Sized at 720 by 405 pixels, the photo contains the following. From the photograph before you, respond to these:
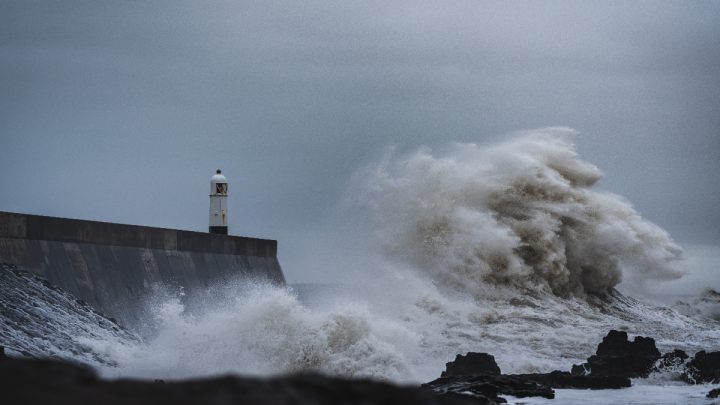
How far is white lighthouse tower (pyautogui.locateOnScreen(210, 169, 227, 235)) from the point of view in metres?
17.2

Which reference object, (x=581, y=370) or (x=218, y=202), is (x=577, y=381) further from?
(x=218, y=202)

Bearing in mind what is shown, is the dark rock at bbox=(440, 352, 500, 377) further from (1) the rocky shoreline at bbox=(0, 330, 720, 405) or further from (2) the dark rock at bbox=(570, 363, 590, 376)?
(1) the rocky shoreline at bbox=(0, 330, 720, 405)

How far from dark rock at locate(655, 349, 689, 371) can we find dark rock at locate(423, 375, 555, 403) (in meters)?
3.02

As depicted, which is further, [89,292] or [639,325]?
[639,325]

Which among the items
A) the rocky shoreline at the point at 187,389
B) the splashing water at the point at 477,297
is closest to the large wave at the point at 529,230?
the splashing water at the point at 477,297

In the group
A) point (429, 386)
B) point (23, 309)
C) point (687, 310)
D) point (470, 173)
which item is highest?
point (470, 173)

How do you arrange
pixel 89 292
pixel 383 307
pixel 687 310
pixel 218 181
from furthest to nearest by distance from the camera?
pixel 687 310 → pixel 383 307 → pixel 218 181 → pixel 89 292

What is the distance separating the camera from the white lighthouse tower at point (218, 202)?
17.2 m

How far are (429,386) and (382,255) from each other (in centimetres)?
1400

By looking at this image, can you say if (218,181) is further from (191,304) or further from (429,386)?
(429,386)

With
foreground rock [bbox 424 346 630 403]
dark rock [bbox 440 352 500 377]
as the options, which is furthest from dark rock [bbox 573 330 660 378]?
dark rock [bbox 440 352 500 377]

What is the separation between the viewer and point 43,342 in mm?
10398

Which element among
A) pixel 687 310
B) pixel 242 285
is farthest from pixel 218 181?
pixel 687 310

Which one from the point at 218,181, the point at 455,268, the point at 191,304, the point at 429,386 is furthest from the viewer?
the point at 455,268
